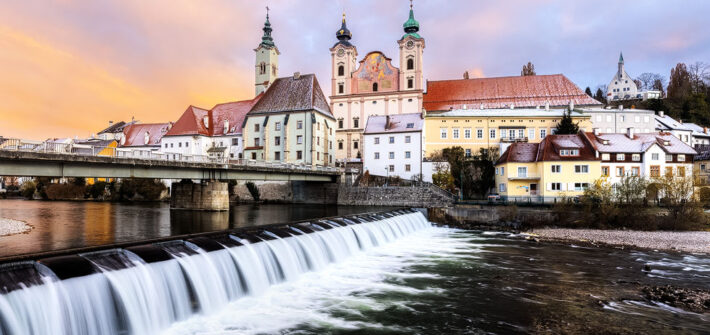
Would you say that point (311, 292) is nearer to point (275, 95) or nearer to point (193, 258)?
point (193, 258)

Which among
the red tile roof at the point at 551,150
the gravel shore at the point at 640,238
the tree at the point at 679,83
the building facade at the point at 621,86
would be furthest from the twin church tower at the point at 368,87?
the building facade at the point at 621,86

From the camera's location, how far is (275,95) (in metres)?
61.7

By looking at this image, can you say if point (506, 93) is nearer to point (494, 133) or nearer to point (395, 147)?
point (494, 133)

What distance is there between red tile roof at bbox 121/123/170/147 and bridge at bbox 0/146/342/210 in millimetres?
38032

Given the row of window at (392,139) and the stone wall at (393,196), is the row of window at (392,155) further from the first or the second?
the stone wall at (393,196)

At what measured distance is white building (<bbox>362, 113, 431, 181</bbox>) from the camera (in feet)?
169

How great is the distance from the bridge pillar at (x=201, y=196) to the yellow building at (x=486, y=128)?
31.7 m

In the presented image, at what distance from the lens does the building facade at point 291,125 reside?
5741 cm

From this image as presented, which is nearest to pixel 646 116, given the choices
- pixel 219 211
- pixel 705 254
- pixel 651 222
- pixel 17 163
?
pixel 651 222

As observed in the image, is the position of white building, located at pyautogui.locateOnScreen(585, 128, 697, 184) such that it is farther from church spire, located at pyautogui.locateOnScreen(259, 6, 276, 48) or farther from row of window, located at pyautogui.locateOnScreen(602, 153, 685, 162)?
church spire, located at pyautogui.locateOnScreen(259, 6, 276, 48)

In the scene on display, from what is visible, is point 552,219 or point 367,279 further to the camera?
point 552,219

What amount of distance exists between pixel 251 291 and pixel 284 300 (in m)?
1.17

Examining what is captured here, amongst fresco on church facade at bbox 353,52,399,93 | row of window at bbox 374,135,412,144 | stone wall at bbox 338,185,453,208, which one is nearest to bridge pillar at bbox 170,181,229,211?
stone wall at bbox 338,185,453,208

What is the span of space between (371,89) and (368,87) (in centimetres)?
71
